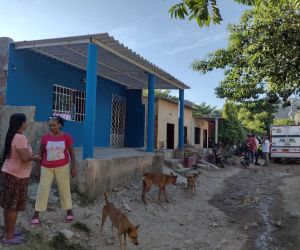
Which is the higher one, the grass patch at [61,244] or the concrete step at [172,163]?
the concrete step at [172,163]

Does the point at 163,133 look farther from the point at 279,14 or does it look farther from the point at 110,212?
the point at 110,212

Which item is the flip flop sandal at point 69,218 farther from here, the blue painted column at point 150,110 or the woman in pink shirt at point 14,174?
the blue painted column at point 150,110

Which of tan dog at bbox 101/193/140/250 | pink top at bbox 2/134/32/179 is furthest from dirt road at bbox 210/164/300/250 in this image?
pink top at bbox 2/134/32/179

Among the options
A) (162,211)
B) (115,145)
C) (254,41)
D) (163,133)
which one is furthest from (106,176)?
(163,133)

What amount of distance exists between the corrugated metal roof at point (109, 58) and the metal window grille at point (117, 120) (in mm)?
818

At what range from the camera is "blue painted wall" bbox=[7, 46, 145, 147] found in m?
10.2

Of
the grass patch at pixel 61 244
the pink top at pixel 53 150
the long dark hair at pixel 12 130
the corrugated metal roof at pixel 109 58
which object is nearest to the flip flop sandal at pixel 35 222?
the grass patch at pixel 61 244

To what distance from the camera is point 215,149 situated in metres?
19.8

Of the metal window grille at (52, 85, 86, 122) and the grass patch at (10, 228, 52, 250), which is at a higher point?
the metal window grille at (52, 85, 86, 122)

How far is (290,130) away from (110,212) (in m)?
18.9

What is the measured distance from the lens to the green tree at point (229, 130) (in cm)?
2702

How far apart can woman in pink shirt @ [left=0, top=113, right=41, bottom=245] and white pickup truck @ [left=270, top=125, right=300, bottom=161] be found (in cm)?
1992

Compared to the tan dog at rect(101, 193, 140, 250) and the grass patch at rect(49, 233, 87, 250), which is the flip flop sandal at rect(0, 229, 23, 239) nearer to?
the grass patch at rect(49, 233, 87, 250)

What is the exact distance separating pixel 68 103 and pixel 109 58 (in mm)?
2425
